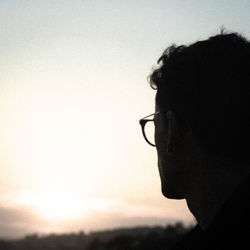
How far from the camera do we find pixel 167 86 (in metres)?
3.16

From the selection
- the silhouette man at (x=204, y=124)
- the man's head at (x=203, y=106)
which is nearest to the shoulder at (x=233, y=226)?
the silhouette man at (x=204, y=124)

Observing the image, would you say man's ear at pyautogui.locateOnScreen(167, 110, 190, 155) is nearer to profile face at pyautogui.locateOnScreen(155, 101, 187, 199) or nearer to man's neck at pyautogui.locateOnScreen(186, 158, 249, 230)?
profile face at pyautogui.locateOnScreen(155, 101, 187, 199)

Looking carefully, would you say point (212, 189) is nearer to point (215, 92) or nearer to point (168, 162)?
point (168, 162)

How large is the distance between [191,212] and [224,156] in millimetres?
462

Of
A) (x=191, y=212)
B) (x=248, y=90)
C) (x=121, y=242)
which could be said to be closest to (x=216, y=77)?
(x=248, y=90)

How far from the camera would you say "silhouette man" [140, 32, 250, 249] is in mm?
2705

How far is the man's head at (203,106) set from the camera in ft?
9.13

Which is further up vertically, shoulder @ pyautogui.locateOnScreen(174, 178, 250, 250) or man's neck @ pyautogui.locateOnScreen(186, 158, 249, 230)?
man's neck @ pyautogui.locateOnScreen(186, 158, 249, 230)

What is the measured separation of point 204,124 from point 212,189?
0.45 m

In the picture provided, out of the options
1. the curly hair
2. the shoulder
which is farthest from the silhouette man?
the shoulder

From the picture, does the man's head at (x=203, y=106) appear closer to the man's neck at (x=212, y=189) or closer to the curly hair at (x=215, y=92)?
the curly hair at (x=215, y=92)

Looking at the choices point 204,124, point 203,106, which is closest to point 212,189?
point 204,124

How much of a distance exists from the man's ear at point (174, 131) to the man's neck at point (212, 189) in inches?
10.7

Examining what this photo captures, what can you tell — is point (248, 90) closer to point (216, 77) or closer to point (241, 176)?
point (216, 77)
